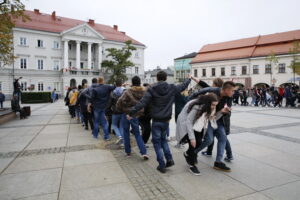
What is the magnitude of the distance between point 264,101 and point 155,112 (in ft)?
61.6

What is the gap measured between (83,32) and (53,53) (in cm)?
794

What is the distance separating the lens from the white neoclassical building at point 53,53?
40.7 m

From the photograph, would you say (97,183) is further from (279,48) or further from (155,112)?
(279,48)

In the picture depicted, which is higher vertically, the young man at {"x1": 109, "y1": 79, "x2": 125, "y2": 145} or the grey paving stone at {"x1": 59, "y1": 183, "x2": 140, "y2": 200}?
the young man at {"x1": 109, "y1": 79, "x2": 125, "y2": 145}

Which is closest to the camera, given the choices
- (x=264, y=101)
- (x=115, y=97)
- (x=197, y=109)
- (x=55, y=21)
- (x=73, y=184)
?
(x=73, y=184)

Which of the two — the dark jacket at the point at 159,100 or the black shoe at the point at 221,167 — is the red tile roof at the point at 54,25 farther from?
the black shoe at the point at 221,167

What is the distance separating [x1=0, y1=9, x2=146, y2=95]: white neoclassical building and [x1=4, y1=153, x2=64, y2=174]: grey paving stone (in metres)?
35.5

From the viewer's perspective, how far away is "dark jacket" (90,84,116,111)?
6.55 meters

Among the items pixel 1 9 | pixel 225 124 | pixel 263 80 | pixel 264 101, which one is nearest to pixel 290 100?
pixel 264 101

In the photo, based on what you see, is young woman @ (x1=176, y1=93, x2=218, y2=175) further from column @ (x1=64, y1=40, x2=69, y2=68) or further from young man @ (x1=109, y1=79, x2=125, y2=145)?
column @ (x1=64, y1=40, x2=69, y2=68)

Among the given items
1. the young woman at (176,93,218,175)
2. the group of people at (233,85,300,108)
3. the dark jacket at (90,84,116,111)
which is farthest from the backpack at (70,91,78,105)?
the group of people at (233,85,300,108)

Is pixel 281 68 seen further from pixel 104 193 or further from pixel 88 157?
pixel 104 193

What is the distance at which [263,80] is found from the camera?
4156 cm

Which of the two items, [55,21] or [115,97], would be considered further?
[55,21]
